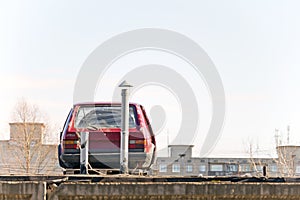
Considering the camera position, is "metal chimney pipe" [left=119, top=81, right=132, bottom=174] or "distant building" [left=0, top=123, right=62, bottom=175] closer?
"metal chimney pipe" [left=119, top=81, right=132, bottom=174]

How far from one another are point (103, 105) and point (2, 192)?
153 inches

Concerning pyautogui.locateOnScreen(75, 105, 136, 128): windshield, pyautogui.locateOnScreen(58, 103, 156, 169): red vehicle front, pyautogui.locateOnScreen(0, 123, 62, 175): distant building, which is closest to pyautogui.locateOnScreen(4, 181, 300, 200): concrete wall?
pyautogui.locateOnScreen(58, 103, 156, 169): red vehicle front

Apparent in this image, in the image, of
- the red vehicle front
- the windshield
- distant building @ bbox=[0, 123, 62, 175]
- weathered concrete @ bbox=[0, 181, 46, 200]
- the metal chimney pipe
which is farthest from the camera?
distant building @ bbox=[0, 123, 62, 175]

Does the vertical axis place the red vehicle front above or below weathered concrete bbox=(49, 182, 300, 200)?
above

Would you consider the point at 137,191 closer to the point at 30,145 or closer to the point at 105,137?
the point at 105,137

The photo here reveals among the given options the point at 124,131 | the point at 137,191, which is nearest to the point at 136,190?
the point at 137,191

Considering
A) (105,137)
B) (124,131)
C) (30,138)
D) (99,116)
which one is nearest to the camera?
(124,131)

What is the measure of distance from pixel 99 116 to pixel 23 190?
12.8 feet

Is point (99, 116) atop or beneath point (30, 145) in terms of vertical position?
atop

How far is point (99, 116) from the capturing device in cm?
751

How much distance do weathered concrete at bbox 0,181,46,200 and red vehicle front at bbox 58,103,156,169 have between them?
311 centimetres

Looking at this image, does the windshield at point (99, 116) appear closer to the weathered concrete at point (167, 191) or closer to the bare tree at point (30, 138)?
the weathered concrete at point (167, 191)

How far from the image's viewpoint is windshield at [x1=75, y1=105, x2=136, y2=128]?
24.4 feet

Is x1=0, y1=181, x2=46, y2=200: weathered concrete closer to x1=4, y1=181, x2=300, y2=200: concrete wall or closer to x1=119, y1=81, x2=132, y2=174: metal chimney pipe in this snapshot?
x1=4, y1=181, x2=300, y2=200: concrete wall
